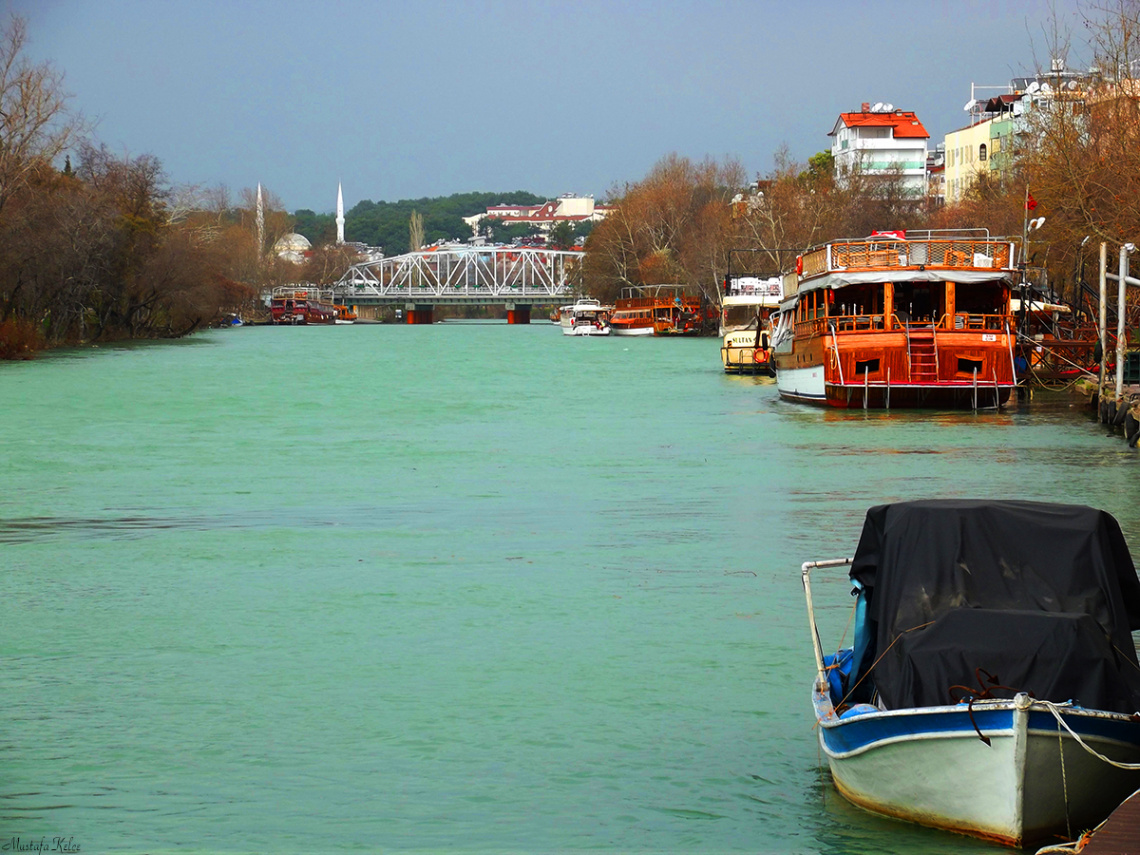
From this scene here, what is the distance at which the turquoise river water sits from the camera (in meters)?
9.40

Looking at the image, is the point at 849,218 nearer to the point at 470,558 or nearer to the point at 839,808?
the point at 470,558

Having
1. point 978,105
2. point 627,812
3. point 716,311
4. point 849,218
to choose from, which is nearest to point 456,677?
point 627,812

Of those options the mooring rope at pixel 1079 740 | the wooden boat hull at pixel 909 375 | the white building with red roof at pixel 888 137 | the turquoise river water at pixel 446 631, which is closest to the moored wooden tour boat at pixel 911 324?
the wooden boat hull at pixel 909 375

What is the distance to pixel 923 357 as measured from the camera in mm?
38281

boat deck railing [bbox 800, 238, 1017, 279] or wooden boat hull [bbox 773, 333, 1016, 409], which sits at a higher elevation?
boat deck railing [bbox 800, 238, 1017, 279]

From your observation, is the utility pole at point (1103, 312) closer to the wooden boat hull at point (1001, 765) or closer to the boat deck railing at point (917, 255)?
the boat deck railing at point (917, 255)

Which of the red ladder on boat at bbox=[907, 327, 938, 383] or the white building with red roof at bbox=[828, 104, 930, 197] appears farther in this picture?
the white building with red roof at bbox=[828, 104, 930, 197]

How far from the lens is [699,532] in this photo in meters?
19.5

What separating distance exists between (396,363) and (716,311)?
151 ft

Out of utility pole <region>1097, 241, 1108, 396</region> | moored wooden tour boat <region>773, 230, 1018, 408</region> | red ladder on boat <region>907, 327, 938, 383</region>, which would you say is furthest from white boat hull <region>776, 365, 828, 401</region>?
utility pole <region>1097, 241, 1108, 396</region>

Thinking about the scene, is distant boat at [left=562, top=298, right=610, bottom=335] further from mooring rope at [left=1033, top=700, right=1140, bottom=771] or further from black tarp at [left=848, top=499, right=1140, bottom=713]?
mooring rope at [left=1033, top=700, right=1140, bottom=771]

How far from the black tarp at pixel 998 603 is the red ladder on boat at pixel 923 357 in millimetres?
29575

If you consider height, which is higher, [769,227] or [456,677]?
[769,227]

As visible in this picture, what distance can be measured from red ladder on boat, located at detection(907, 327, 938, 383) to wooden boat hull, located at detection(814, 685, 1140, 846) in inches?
1200
